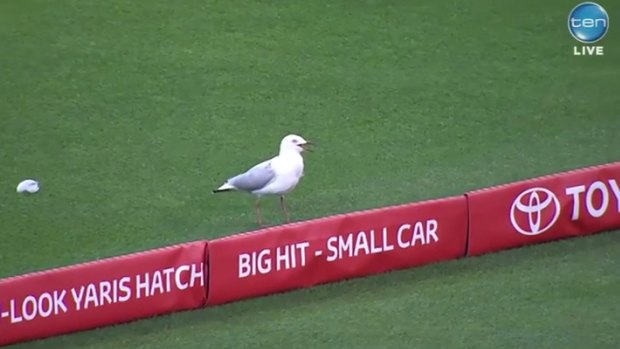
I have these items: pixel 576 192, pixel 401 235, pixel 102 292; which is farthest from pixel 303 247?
pixel 576 192

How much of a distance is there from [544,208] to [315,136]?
2.62 meters

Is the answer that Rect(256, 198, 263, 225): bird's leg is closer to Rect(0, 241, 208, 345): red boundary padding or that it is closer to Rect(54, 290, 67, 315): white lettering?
Rect(0, 241, 208, 345): red boundary padding

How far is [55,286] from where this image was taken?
9.10 metres

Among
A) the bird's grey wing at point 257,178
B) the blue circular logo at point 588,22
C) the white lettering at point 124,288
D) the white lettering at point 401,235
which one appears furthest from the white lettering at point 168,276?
the blue circular logo at point 588,22

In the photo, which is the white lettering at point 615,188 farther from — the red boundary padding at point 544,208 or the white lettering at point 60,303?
the white lettering at point 60,303

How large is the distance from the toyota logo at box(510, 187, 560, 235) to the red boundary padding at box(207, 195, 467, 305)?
0.43 metres

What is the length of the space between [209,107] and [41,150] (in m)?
1.63

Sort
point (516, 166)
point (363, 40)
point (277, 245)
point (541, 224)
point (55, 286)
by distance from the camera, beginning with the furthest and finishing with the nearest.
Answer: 1. point (363, 40)
2. point (516, 166)
3. point (541, 224)
4. point (277, 245)
5. point (55, 286)

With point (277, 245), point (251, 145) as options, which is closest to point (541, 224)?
point (277, 245)

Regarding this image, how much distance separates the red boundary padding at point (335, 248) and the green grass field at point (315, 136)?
4.7 inches

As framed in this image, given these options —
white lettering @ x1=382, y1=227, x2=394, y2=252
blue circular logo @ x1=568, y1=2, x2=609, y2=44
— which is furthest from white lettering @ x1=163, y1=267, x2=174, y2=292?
blue circular logo @ x1=568, y1=2, x2=609, y2=44

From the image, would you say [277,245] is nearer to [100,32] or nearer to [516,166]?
[516,166]

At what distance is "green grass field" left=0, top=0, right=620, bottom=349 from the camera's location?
9695mm

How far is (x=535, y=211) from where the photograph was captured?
10.5 metres
